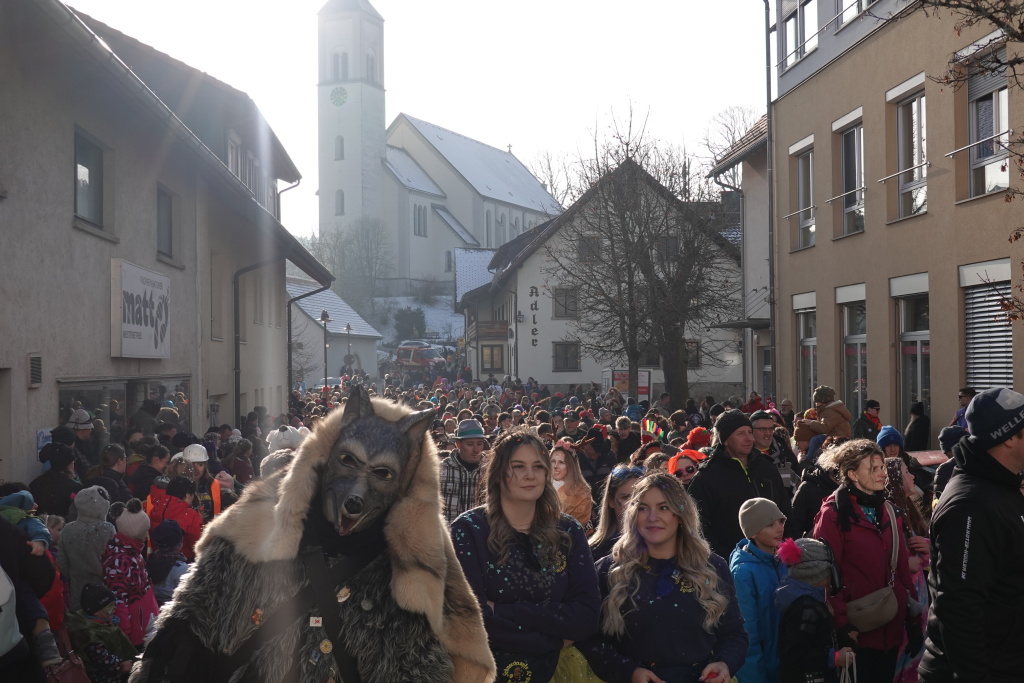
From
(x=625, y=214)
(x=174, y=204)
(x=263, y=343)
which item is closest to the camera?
(x=174, y=204)

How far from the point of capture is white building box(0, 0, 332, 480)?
1010 cm

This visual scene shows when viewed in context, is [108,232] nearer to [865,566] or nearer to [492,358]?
[865,566]

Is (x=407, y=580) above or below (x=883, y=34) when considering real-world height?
below

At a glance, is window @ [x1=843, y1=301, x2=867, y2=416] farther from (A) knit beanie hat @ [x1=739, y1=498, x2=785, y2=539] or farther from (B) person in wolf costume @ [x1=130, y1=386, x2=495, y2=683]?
(B) person in wolf costume @ [x1=130, y1=386, x2=495, y2=683]

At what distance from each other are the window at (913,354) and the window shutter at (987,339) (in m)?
1.23

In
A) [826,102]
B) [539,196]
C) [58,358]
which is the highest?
[539,196]

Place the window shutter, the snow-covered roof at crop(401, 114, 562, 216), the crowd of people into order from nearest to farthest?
the crowd of people, the window shutter, the snow-covered roof at crop(401, 114, 562, 216)

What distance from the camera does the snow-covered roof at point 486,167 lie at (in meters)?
99.8

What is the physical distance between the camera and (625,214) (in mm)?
29781

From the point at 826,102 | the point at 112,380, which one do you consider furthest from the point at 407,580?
the point at 826,102

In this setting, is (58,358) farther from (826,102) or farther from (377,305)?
(377,305)

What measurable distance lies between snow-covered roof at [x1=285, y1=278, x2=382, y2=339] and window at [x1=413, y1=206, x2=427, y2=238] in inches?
893

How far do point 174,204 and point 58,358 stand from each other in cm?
600

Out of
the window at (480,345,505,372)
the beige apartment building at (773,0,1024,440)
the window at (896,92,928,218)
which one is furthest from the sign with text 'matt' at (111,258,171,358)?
the window at (480,345,505,372)
